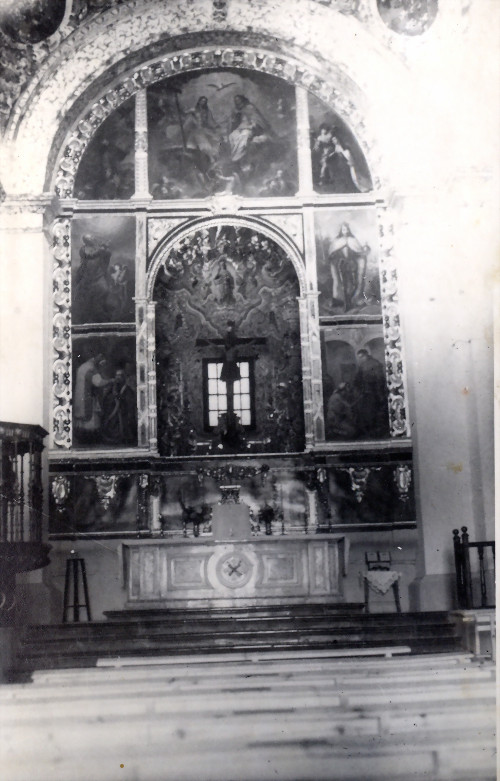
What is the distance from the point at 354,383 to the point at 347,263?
118 cm

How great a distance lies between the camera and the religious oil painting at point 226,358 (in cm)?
941

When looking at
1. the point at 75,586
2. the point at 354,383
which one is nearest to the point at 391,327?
the point at 354,383

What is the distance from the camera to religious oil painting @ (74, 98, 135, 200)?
971cm

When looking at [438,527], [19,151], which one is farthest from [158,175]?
[438,527]

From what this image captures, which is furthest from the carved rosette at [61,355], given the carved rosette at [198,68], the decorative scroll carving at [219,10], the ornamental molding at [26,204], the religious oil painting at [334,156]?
the decorative scroll carving at [219,10]

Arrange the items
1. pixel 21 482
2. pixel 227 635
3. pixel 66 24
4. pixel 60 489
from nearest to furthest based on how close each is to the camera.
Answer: pixel 227 635, pixel 21 482, pixel 60 489, pixel 66 24

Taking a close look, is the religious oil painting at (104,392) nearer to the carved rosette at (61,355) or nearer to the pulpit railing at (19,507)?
the carved rosette at (61,355)

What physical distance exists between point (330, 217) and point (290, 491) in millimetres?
2720

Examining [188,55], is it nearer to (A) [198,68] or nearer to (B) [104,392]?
(A) [198,68]

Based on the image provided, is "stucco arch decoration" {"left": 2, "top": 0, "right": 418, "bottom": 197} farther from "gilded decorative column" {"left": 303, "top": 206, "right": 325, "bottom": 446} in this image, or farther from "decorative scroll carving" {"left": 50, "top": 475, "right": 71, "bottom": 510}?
"decorative scroll carving" {"left": 50, "top": 475, "right": 71, "bottom": 510}

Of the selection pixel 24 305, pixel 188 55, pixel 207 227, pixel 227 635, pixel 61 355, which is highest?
pixel 188 55

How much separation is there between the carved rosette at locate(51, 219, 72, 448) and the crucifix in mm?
1272

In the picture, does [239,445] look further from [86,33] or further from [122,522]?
[86,33]

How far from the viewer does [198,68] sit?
977cm
